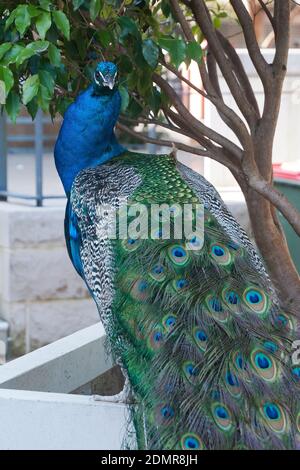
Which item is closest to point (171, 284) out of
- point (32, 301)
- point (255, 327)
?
point (255, 327)

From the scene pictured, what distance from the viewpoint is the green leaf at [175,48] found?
244cm

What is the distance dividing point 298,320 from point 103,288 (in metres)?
0.57

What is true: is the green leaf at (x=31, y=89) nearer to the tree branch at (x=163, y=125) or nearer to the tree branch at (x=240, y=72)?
Answer: the tree branch at (x=163, y=125)

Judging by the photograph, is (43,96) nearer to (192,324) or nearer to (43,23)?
(43,23)

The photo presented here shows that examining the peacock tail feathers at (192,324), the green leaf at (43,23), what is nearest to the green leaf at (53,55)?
the green leaf at (43,23)

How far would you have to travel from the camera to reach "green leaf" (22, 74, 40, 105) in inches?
92.7

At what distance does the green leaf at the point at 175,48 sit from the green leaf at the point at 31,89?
365mm

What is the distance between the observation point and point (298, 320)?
2561mm

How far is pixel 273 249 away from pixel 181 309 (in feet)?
2.75

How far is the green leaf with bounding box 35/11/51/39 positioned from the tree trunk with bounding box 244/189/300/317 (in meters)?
1.14

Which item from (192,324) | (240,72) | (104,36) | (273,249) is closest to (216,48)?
(240,72)

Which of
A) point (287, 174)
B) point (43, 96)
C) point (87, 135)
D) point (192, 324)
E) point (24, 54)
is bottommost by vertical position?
point (192, 324)

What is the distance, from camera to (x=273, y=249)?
3.18 m
